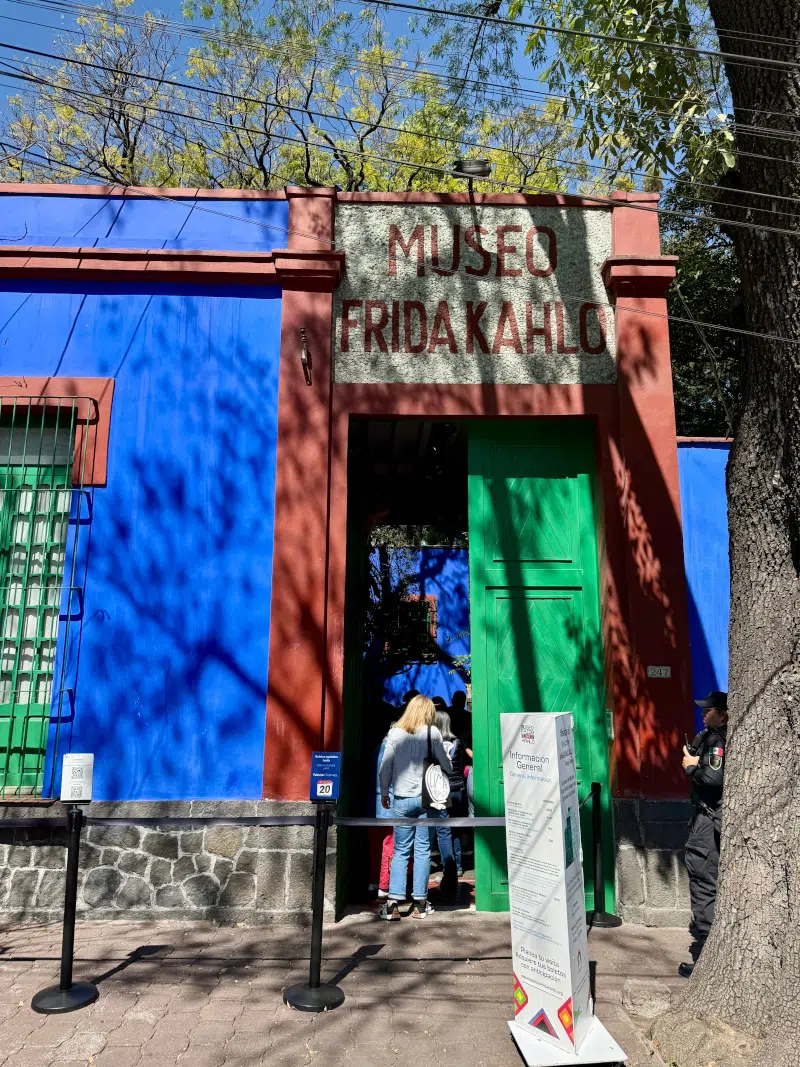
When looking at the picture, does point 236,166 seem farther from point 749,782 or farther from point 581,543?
point 749,782

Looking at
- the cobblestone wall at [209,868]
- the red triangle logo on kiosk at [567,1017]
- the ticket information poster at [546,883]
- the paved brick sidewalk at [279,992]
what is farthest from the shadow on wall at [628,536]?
the red triangle logo on kiosk at [567,1017]

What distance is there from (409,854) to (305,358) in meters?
4.24

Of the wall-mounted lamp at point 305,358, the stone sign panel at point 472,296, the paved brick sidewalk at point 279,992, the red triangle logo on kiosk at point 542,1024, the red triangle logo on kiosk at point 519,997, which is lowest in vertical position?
the paved brick sidewalk at point 279,992

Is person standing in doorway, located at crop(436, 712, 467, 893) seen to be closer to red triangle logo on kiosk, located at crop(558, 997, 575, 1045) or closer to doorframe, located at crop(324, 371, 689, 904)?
doorframe, located at crop(324, 371, 689, 904)

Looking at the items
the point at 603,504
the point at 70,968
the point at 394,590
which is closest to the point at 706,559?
the point at 603,504

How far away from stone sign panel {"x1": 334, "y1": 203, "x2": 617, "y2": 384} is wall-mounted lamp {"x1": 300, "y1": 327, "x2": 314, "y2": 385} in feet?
0.91

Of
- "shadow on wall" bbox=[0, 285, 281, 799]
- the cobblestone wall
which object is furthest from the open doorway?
"shadow on wall" bbox=[0, 285, 281, 799]

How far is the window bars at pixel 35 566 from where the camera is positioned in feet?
21.0

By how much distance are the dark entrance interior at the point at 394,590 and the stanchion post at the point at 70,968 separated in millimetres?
2209

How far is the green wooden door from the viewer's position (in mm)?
6695

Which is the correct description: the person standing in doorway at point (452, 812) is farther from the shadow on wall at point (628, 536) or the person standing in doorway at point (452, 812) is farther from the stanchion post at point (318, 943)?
the stanchion post at point (318, 943)

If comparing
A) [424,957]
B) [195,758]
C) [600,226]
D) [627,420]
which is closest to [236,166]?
[600,226]

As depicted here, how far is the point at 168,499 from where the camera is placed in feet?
22.2

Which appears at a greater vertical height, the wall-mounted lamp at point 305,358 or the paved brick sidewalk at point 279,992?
the wall-mounted lamp at point 305,358
